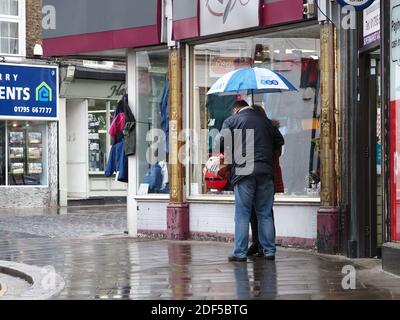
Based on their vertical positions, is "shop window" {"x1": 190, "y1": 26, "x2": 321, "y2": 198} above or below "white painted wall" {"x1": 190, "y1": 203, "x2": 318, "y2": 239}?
above

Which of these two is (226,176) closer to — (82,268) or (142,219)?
(82,268)

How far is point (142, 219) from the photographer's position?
12477 millimetres

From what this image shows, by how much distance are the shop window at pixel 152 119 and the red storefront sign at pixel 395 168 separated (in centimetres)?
518

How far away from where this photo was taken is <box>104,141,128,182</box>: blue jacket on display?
13.0 meters

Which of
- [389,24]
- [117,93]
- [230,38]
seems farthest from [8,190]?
[389,24]

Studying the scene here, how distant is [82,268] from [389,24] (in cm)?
437

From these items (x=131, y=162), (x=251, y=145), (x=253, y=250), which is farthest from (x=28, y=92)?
(x=251, y=145)

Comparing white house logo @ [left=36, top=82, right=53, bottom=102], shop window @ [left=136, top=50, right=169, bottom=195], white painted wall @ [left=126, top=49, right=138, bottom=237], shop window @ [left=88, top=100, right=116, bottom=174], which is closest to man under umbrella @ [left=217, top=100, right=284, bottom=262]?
shop window @ [left=136, top=50, right=169, bottom=195]

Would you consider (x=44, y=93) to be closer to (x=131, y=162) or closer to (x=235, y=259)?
(x=131, y=162)

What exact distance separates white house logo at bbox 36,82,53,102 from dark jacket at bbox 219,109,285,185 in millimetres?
14392

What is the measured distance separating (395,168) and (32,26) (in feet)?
55.0

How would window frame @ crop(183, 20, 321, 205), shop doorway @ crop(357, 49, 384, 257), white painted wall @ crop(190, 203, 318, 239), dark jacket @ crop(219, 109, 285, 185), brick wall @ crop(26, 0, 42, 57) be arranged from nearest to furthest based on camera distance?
1. dark jacket @ crop(219, 109, 285, 185)
2. shop doorway @ crop(357, 49, 384, 257)
3. white painted wall @ crop(190, 203, 318, 239)
4. window frame @ crop(183, 20, 321, 205)
5. brick wall @ crop(26, 0, 42, 57)

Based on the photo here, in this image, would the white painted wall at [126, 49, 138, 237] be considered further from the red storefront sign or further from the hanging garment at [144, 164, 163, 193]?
the red storefront sign

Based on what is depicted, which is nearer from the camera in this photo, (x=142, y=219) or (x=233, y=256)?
(x=233, y=256)
